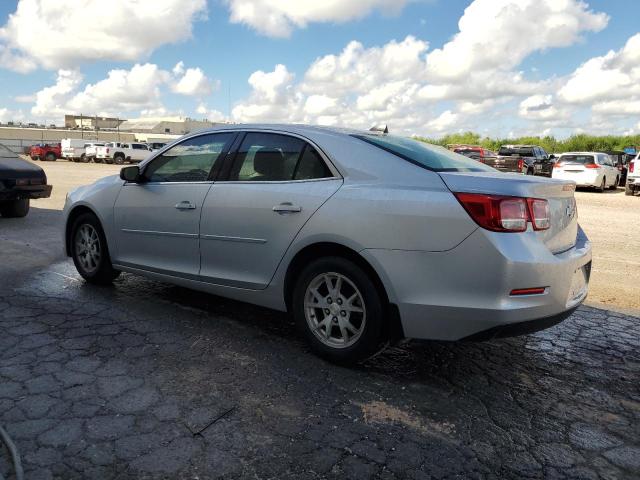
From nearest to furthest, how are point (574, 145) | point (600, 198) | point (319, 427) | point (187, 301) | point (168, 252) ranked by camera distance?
point (319, 427)
point (168, 252)
point (187, 301)
point (600, 198)
point (574, 145)

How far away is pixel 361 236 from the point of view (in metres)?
3.44

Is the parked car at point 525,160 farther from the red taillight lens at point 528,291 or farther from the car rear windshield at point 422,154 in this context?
the red taillight lens at point 528,291

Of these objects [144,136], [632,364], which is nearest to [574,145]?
[144,136]

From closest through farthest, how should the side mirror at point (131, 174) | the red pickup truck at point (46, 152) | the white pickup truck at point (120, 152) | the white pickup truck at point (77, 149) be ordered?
the side mirror at point (131, 174) < the white pickup truck at point (120, 152) < the white pickup truck at point (77, 149) < the red pickup truck at point (46, 152)

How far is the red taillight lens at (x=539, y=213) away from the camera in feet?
10.5

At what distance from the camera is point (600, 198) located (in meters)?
18.8

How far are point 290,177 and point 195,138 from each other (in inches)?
49.0

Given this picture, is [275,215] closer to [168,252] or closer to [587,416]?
[168,252]

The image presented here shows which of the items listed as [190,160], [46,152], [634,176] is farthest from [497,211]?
[46,152]

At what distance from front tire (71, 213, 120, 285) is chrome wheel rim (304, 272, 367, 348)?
98.9 inches

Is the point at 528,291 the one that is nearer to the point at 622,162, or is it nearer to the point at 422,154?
the point at 422,154

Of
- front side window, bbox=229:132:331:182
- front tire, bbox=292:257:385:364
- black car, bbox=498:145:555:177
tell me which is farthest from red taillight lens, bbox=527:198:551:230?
black car, bbox=498:145:555:177

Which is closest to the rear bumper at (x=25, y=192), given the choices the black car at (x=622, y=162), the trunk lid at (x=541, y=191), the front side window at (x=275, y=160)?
the front side window at (x=275, y=160)

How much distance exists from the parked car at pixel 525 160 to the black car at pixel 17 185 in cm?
1959
